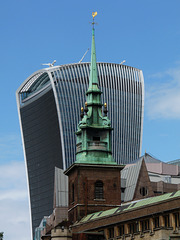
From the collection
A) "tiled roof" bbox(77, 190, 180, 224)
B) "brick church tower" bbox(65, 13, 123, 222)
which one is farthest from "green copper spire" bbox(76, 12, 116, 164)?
"tiled roof" bbox(77, 190, 180, 224)

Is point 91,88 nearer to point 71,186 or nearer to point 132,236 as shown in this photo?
point 71,186

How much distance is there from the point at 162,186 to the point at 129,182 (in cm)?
1964

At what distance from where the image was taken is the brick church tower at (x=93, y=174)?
115m

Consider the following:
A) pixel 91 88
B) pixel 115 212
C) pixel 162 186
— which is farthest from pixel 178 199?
pixel 162 186

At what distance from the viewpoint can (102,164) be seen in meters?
116

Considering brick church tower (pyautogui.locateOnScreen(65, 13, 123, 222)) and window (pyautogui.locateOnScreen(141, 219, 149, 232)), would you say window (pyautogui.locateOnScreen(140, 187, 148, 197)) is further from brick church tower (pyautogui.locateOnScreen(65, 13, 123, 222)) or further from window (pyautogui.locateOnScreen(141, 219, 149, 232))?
window (pyautogui.locateOnScreen(141, 219, 149, 232))

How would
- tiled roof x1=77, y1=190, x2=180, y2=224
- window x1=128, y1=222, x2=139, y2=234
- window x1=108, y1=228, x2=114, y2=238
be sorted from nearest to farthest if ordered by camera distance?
tiled roof x1=77, y1=190, x2=180, y2=224 < window x1=128, y1=222, x2=139, y2=234 < window x1=108, y1=228, x2=114, y2=238

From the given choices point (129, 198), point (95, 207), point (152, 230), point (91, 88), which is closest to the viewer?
point (152, 230)

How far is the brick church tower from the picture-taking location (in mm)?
115000

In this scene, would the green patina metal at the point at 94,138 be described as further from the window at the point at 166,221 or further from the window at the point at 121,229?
the window at the point at 166,221

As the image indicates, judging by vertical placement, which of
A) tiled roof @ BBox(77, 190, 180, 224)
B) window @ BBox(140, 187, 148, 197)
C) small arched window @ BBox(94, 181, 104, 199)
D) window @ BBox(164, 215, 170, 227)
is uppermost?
window @ BBox(140, 187, 148, 197)

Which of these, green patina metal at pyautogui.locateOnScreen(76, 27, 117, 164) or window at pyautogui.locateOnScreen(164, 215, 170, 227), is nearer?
window at pyautogui.locateOnScreen(164, 215, 170, 227)

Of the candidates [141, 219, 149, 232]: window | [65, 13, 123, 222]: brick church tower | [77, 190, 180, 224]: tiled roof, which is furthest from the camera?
[65, 13, 123, 222]: brick church tower

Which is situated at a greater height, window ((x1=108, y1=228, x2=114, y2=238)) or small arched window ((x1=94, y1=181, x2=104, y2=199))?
small arched window ((x1=94, y1=181, x2=104, y2=199))
